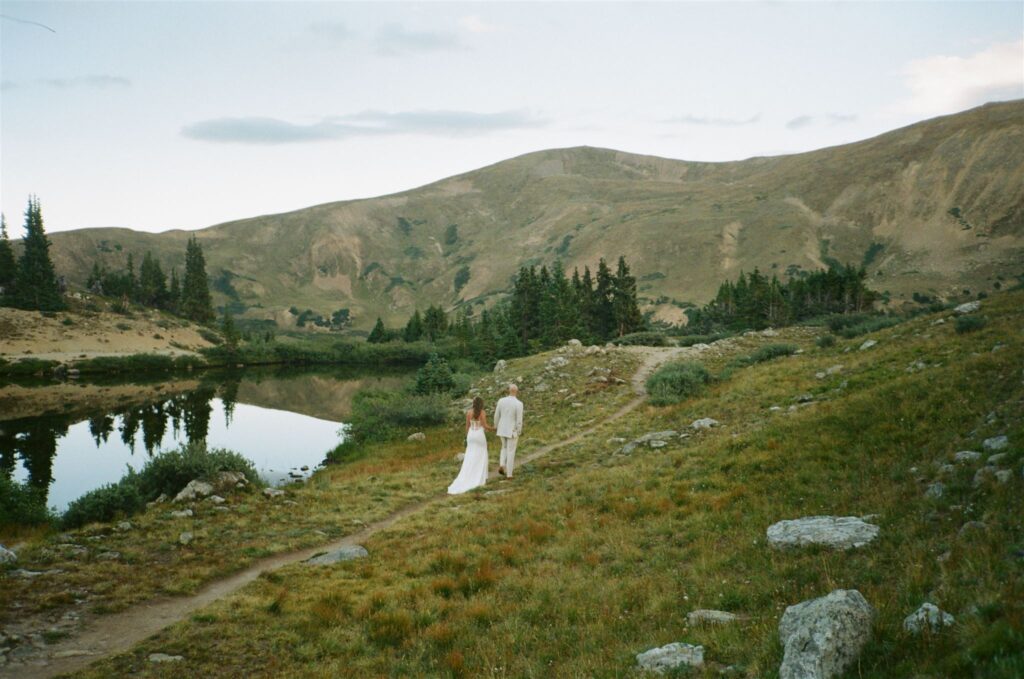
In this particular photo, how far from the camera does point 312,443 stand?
146 feet

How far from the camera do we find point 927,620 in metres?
5.66

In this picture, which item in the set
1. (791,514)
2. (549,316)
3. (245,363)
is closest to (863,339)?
(791,514)

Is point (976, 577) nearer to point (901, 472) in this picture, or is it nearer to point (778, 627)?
point (778, 627)

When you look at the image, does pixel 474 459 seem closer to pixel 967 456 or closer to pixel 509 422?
pixel 509 422

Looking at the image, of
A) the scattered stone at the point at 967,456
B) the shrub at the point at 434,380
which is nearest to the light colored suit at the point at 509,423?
the scattered stone at the point at 967,456


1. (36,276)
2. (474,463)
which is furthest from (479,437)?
(36,276)

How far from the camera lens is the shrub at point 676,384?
2848cm

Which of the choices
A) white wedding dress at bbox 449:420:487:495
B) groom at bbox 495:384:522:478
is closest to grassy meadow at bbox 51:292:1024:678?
groom at bbox 495:384:522:478

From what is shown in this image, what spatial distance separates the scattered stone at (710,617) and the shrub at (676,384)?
2063 centimetres

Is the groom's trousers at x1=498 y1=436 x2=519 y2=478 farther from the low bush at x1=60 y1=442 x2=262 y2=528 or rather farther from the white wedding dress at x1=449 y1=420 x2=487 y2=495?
the low bush at x1=60 y1=442 x2=262 y2=528

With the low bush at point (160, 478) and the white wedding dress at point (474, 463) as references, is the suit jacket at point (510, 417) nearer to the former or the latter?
the white wedding dress at point (474, 463)

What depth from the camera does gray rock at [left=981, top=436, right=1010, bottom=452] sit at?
980 cm

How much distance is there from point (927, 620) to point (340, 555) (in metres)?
10.8

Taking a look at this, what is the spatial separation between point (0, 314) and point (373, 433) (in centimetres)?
9541
